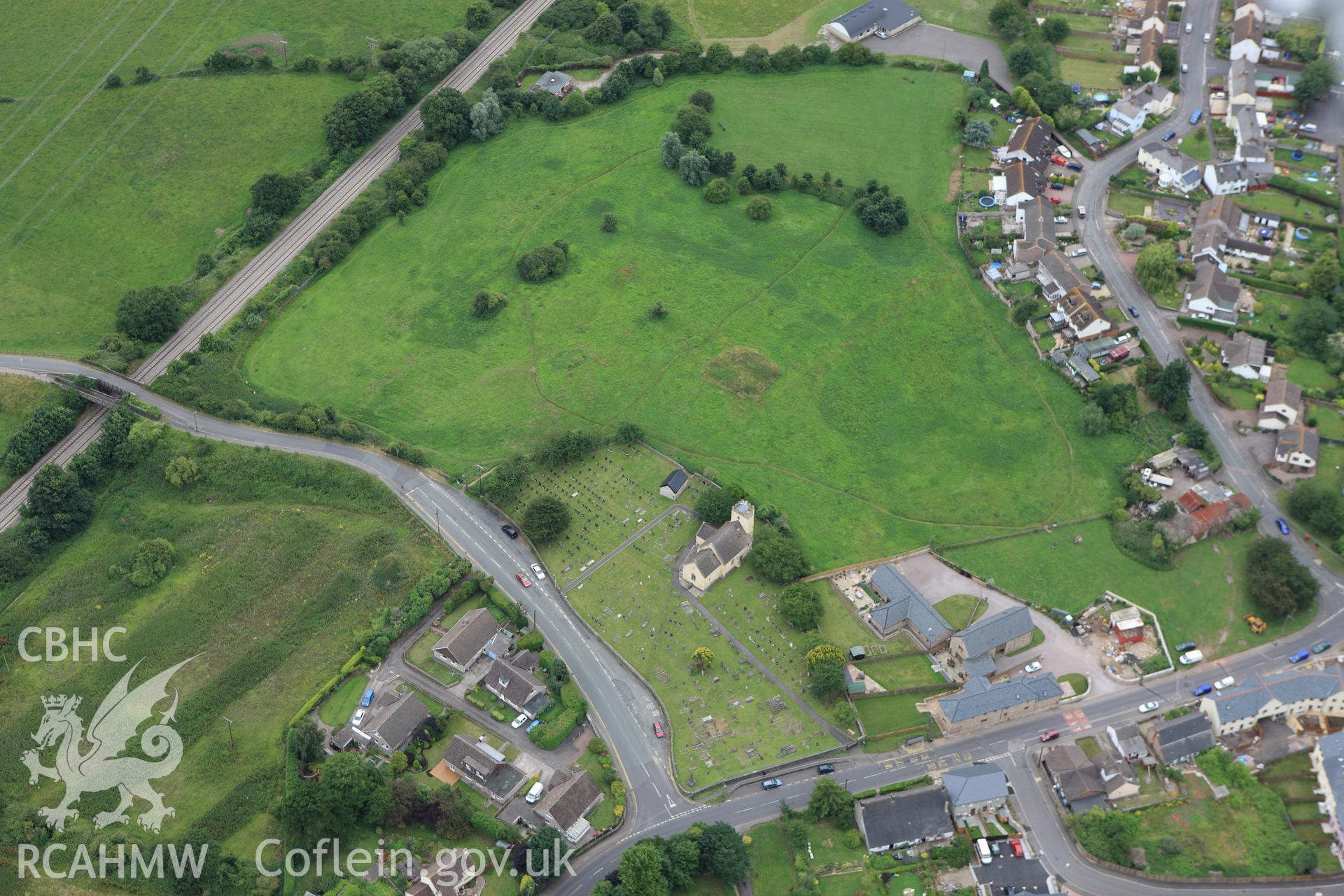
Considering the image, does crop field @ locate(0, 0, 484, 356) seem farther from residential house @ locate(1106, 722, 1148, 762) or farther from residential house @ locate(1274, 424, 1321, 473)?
residential house @ locate(1274, 424, 1321, 473)

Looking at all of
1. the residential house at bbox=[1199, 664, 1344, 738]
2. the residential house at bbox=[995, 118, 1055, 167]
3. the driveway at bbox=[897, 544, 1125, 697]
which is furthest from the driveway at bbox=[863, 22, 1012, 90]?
the residential house at bbox=[1199, 664, 1344, 738]

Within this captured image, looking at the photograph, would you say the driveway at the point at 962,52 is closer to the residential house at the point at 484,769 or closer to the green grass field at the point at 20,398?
the green grass field at the point at 20,398

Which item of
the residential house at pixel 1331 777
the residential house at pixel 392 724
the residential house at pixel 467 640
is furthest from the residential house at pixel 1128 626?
the residential house at pixel 392 724

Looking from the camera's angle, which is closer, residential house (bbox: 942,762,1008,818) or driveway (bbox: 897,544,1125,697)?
residential house (bbox: 942,762,1008,818)

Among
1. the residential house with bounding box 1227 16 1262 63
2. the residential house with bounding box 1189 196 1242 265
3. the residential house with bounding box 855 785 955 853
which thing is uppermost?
the residential house with bounding box 1227 16 1262 63

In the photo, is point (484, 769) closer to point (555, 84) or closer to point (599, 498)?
point (599, 498)

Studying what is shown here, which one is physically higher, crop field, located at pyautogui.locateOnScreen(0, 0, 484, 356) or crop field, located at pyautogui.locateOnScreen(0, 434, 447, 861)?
crop field, located at pyautogui.locateOnScreen(0, 0, 484, 356)

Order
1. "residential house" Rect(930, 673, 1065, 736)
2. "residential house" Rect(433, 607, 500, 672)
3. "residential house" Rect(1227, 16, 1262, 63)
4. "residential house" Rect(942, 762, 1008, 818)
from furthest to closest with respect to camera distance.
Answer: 1. "residential house" Rect(1227, 16, 1262, 63)
2. "residential house" Rect(433, 607, 500, 672)
3. "residential house" Rect(930, 673, 1065, 736)
4. "residential house" Rect(942, 762, 1008, 818)

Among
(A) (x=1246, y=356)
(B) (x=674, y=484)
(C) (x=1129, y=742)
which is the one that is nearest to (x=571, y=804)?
(B) (x=674, y=484)
